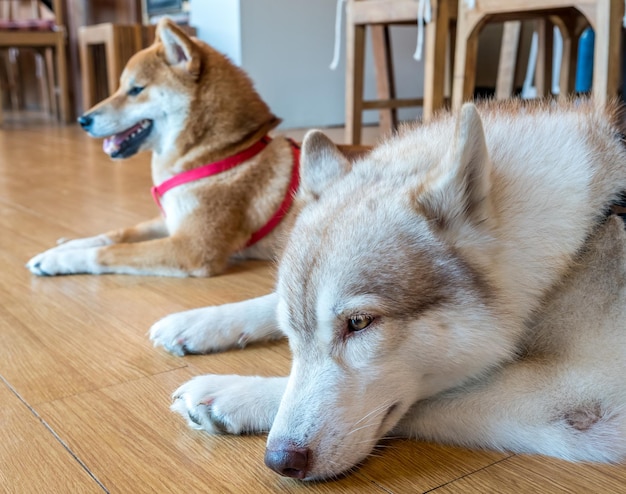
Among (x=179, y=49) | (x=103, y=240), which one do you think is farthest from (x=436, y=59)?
(x=103, y=240)

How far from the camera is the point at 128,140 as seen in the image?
2.61 metres

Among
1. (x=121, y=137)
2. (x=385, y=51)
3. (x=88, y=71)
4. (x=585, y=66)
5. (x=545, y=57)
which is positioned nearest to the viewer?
(x=121, y=137)

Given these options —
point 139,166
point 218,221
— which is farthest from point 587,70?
point 218,221

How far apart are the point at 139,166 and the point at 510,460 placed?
3.92m

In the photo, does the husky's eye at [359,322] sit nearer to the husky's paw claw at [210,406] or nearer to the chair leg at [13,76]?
the husky's paw claw at [210,406]

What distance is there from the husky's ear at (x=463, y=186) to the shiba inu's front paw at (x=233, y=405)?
42 cm

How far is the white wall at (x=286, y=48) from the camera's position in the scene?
19.2 ft

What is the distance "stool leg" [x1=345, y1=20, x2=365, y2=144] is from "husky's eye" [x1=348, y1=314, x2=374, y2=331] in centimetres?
306

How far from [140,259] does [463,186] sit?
1405 millimetres

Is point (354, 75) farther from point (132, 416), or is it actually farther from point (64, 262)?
point (132, 416)

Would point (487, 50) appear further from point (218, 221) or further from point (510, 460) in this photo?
point (510, 460)

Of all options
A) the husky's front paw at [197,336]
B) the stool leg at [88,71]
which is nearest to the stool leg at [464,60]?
the husky's front paw at [197,336]

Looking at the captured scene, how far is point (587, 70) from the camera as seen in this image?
16.3 ft

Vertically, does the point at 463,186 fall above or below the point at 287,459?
above
